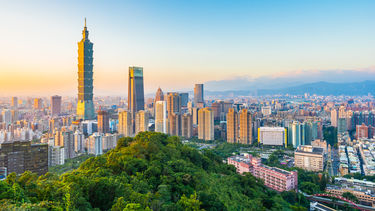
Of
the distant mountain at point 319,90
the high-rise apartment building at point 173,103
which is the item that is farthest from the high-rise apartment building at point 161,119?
the distant mountain at point 319,90

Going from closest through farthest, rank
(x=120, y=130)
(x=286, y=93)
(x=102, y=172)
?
(x=102, y=172) < (x=120, y=130) < (x=286, y=93)

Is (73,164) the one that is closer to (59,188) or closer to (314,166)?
(59,188)

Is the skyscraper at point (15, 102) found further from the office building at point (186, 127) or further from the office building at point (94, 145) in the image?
the office building at point (186, 127)

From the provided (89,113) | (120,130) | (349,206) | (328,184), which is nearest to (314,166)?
(328,184)

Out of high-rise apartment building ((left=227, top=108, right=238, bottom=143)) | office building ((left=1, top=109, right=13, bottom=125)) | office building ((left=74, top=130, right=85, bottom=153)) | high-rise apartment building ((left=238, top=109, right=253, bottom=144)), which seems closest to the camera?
office building ((left=74, top=130, right=85, bottom=153))

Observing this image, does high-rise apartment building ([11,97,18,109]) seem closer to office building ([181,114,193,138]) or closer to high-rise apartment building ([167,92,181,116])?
high-rise apartment building ([167,92,181,116])

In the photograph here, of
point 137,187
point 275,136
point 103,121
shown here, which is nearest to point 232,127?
point 275,136

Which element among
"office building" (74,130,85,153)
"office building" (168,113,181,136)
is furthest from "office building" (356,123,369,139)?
"office building" (74,130,85,153)
